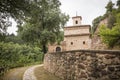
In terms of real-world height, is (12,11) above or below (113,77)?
above

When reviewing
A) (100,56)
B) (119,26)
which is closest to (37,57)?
(119,26)

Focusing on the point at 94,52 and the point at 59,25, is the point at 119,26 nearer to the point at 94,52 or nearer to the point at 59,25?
the point at 94,52

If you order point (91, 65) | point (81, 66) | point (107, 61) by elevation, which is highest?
point (107, 61)

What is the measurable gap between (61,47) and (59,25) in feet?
32.6

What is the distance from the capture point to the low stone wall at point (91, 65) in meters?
5.63

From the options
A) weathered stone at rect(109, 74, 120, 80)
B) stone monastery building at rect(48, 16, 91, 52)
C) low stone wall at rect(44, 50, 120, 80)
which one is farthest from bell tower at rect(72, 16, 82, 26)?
weathered stone at rect(109, 74, 120, 80)

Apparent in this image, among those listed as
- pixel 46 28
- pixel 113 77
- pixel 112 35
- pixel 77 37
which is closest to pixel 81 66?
pixel 113 77

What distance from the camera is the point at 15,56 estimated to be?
2491 centimetres

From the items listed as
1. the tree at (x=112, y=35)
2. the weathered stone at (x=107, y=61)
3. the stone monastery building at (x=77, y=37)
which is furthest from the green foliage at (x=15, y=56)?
the weathered stone at (x=107, y=61)

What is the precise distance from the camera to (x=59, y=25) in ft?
96.1

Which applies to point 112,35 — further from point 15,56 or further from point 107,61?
point 15,56

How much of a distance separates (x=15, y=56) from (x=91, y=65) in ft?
65.8

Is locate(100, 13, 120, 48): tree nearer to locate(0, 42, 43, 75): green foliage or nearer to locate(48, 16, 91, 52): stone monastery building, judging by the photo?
locate(0, 42, 43, 75): green foliage

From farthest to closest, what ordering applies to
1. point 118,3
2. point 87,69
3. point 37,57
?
1. point 37,57
2. point 118,3
3. point 87,69
